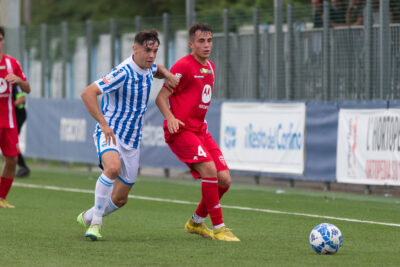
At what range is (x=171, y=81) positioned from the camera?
9430mm

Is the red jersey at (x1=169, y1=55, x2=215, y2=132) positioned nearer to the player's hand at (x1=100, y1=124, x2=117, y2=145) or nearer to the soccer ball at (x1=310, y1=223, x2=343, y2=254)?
the player's hand at (x1=100, y1=124, x2=117, y2=145)

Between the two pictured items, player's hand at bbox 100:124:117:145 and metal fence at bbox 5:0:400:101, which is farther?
metal fence at bbox 5:0:400:101

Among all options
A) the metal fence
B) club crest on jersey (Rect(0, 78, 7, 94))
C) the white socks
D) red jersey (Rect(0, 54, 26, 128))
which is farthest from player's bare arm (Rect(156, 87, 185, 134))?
the metal fence

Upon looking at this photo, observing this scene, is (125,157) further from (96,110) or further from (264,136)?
(264,136)

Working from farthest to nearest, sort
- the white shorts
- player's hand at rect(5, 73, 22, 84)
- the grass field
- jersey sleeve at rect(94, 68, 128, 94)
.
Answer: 1. player's hand at rect(5, 73, 22, 84)
2. the white shorts
3. jersey sleeve at rect(94, 68, 128, 94)
4. the grass field

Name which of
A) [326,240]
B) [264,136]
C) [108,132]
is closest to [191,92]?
[108,132]

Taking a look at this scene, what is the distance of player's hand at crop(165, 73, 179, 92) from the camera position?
9.43 metres

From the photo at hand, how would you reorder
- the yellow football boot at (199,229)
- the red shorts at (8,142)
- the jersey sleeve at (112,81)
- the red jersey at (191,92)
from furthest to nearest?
the red shorts at (8,142) < the yellow football boot at (199,229) < the red jersey at (191,92) < the jersey sleeve at (112,81)

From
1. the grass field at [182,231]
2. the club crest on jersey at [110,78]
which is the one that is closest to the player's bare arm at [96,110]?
the club crest on jersey at [110,78]

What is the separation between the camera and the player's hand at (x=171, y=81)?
371 inches

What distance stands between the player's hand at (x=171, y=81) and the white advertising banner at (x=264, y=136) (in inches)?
291

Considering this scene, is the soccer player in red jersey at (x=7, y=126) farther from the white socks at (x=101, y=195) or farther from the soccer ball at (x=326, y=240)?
the soccer ball at (x=326, y=240)

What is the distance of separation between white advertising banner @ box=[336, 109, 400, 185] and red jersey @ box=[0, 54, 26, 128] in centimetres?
576

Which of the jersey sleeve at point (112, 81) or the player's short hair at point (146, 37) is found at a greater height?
the player's short hair at point (146, 37)
